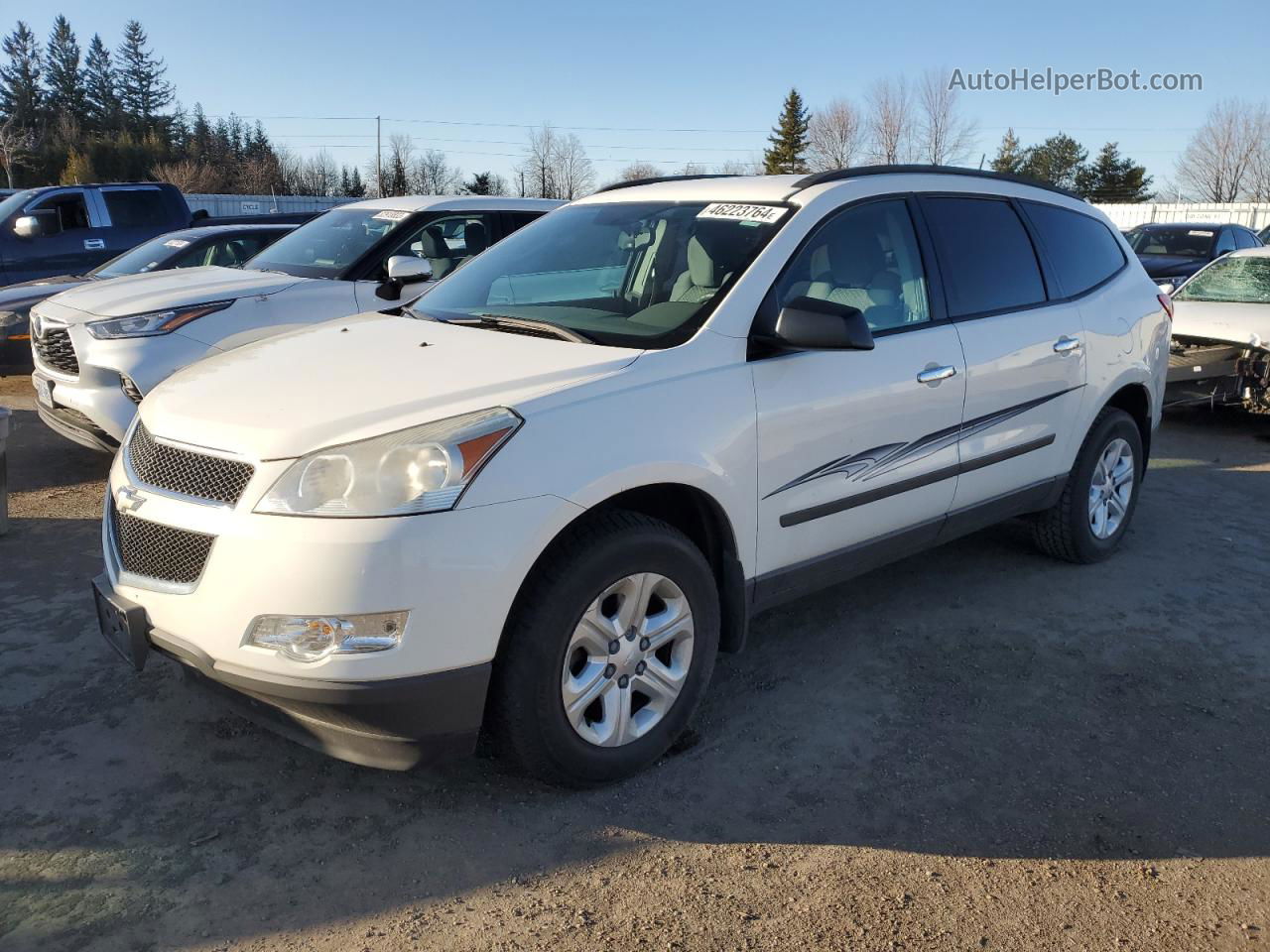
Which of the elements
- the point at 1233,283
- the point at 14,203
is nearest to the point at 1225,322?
the point at 1233,283

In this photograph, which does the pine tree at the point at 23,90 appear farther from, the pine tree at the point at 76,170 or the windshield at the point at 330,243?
the windshield at the point at 330,243

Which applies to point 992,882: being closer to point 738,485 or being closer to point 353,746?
point 738,485

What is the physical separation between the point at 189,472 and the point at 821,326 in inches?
76.6

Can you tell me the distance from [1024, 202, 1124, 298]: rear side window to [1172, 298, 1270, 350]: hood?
3.73 metres

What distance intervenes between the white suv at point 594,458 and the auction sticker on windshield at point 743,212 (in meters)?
0.01

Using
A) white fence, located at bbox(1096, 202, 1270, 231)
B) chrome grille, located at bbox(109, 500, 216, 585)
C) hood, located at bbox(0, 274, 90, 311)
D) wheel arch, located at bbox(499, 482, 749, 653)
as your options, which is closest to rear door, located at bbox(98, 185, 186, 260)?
hood, located at bbox(0, 274, 90, 311)

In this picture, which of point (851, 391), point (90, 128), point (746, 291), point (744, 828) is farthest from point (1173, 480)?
point (90, 128)

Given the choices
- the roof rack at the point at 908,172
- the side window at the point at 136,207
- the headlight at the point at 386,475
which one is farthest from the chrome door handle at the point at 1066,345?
the side window at the point at 136,207

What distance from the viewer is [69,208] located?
11797mm

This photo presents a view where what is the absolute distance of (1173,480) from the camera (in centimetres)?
692

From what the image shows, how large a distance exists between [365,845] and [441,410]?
48.2 inches

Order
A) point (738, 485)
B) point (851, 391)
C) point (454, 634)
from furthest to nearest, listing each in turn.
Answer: point (851, 391) → point (738, 485) → point (454, 634)

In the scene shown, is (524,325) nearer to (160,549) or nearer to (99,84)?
(160,549)

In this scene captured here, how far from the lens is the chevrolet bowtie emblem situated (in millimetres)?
2979
